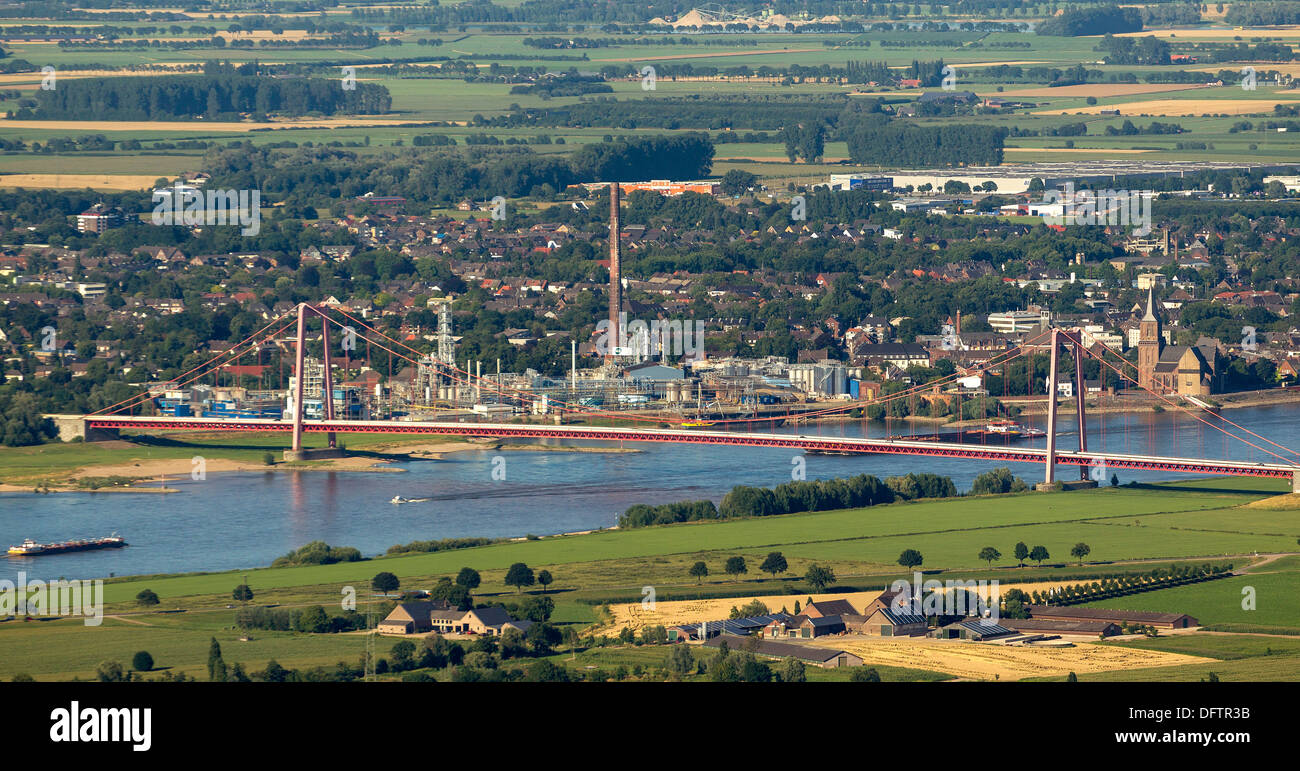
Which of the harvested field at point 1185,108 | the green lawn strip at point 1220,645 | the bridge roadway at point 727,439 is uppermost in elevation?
the harvested field at point 1185,108

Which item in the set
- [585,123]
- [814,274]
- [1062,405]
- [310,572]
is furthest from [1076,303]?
[585,123]

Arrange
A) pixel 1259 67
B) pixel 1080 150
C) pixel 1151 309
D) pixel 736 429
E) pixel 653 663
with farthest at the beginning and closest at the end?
pixel 1259 67
pixel 1080 150
pixel 1151 309
pixel 736 429
pixel 653 663

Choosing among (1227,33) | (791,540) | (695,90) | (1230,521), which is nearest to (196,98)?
(695,90)

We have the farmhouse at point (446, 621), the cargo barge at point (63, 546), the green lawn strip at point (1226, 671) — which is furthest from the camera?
the cargo barge at point (63, 546)

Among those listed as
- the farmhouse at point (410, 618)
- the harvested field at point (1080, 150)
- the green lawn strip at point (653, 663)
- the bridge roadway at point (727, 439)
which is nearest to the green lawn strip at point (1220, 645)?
the green lawn strip at point (653, 663)

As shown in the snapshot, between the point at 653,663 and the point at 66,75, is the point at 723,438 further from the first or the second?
the point at 66,75

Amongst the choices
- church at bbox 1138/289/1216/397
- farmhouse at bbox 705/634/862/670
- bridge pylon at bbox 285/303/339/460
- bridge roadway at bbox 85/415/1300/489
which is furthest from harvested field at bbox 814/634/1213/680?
church at bbox 1138/289/1216/397

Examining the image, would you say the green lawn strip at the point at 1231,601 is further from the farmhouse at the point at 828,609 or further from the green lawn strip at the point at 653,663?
the green lawn strip at the point at 653,663
